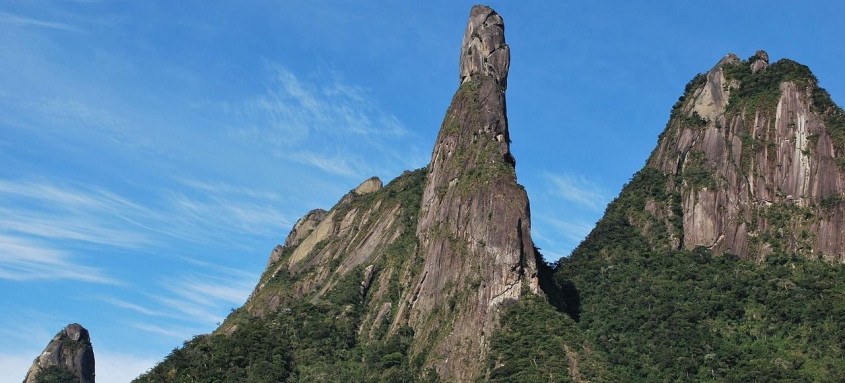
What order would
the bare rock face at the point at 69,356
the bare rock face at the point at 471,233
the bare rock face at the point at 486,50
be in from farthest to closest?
the bare rock face at the point at 69,356 → the bare rock face at the point at 486,50 → the bare rock face at the point at 471,233

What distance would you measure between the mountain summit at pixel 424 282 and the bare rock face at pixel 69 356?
144 feet

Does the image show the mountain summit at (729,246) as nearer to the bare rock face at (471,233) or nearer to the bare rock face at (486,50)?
the bare rock face at (471,233)

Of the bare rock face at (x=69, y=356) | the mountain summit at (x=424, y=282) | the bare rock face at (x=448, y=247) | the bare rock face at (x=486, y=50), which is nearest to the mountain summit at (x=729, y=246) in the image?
the bare rock face at (x=448, y=247)

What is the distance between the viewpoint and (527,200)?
117812mm

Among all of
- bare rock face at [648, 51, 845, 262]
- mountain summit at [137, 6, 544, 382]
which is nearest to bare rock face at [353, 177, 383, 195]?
mountain summit at [137, 6, 544, 382]

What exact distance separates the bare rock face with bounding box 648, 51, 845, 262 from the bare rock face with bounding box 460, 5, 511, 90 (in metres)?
24.5

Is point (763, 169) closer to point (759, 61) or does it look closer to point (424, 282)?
point (759, 61)

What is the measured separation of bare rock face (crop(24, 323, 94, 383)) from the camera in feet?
579

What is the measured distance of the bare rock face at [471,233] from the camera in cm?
10975

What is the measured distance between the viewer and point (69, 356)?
7032 inches

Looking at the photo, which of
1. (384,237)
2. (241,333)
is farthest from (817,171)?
(241,333)

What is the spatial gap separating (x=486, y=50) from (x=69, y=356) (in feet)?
268

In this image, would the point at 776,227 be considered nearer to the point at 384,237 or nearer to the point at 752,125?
the point at 752,125

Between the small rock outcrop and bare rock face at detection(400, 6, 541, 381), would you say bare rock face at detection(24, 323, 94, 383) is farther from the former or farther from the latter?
bare rock face at detection(400, 6, 541, 381)
